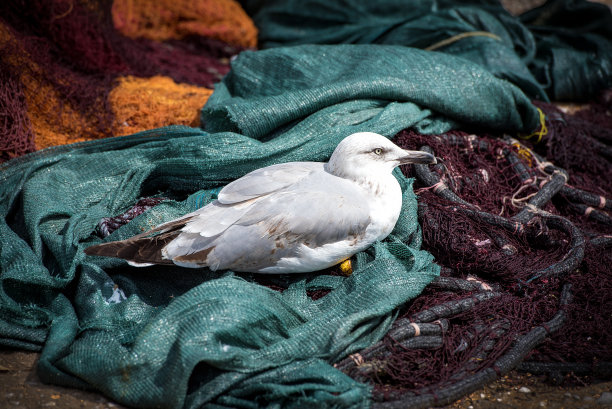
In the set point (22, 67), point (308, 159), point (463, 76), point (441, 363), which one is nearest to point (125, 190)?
point (308, 159)

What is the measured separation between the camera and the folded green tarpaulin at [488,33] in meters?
5.00

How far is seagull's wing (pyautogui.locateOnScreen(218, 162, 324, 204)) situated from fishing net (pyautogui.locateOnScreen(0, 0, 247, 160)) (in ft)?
4.85

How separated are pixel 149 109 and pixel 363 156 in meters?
2.14

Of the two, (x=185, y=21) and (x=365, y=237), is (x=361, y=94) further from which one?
(x=185, y=21)

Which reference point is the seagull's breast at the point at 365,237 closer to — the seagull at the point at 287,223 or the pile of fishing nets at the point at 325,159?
the seagull at the point at 287,223

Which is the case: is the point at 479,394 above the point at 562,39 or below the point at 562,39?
below

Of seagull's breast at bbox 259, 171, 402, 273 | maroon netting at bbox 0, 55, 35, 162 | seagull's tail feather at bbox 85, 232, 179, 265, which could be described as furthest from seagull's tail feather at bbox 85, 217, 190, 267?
maroon netting at bbox 0, 55, 35, 162

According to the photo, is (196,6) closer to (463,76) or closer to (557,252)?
(463,76)

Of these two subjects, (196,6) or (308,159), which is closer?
(308,159)

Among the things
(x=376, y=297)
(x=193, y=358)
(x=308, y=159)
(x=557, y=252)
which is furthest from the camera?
(x=308, y=159)

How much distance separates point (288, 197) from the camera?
3.07 meters

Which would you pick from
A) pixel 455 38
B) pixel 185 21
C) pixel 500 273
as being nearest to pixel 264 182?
pixel 500 273

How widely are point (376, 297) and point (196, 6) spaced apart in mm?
4506

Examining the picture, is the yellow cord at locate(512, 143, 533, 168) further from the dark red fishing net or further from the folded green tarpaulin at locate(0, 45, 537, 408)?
the folded green tarpaulin at locate(0, 45, 537, 408)
